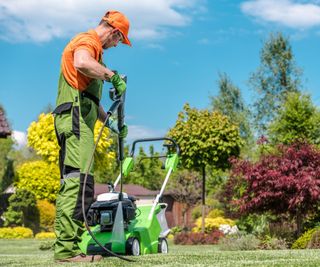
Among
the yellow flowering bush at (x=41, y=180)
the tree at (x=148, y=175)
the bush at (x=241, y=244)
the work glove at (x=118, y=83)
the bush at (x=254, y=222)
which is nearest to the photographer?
the work glove at (x=118, y=83)

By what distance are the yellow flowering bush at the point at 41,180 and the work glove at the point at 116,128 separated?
19.0m

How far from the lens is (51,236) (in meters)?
20.1

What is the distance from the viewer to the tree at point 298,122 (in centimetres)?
1758

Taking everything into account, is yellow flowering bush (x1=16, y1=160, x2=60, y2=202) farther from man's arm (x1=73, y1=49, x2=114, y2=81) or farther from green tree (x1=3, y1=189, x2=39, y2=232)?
man's arm (x1=73, y1=49, x2=114, y2=81)

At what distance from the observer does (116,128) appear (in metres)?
5.18

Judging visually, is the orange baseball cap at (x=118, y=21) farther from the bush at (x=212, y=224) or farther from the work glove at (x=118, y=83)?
the bush at (x=212, y=224)

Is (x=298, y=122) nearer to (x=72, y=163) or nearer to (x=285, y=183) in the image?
(x=285, y=183)

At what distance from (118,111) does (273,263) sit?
1.79 meters

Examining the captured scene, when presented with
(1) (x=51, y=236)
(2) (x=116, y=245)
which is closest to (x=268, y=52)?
(1) (x=51, y=236)

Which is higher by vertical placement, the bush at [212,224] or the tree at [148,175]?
the tree at [148,175]

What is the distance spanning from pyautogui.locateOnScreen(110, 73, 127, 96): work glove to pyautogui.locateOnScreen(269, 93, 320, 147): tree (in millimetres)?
13121

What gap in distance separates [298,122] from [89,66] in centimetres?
1382

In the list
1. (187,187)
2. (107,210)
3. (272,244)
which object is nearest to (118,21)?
(107,210)

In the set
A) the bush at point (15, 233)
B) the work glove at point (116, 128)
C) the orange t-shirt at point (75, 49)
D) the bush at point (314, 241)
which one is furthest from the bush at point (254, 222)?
the orange t-shirt at point (75, 49)
